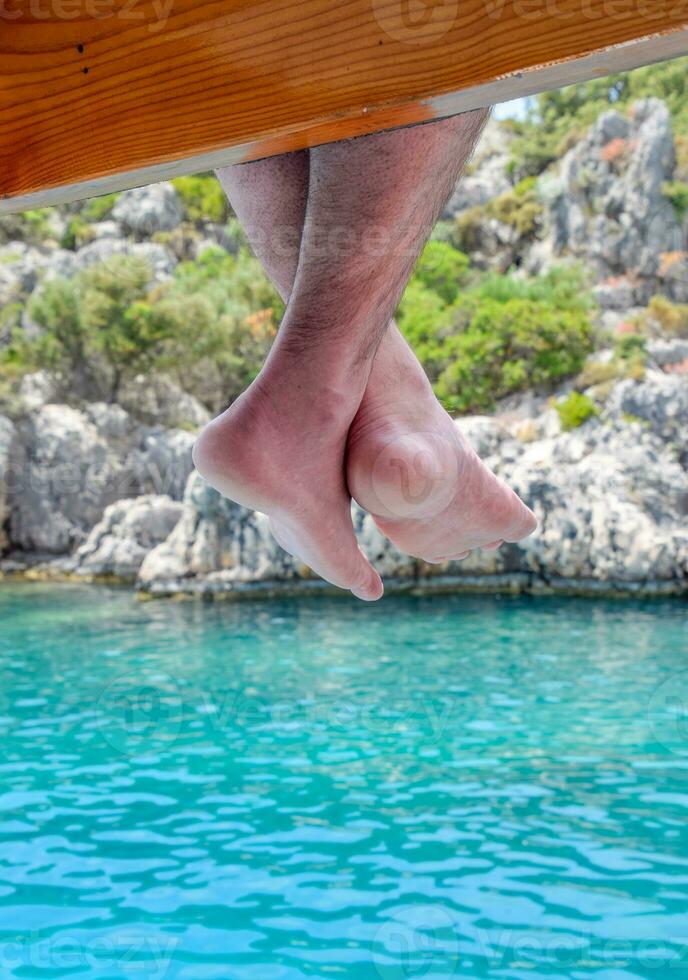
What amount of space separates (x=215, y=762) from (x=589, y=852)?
2.54 meters

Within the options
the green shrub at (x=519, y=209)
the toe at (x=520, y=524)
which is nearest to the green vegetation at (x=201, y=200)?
the green shrub at (x=519, y=209)

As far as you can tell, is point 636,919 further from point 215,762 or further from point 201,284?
point 201,284

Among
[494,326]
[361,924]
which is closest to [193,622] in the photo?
[361,924]

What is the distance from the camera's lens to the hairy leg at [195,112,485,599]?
2.98 ft

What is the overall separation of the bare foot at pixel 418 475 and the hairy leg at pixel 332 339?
0.05 meters

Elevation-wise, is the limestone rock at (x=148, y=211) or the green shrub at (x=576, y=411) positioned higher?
the limestone rock at (x=148, y=211)

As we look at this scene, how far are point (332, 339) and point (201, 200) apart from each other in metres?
30.7

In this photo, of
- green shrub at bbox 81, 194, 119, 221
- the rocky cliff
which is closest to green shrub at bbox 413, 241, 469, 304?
the rocky cliff

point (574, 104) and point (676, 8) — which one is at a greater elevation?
point (574, 104)

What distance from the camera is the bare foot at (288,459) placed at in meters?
1.14

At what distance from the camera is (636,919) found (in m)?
4.22

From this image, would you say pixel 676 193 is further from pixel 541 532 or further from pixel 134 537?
pixel 134 537

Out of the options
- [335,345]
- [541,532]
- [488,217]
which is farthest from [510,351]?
[335,345]

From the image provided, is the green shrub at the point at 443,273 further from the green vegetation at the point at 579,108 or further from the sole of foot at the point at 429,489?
the sole of foot at the point at 429,489
